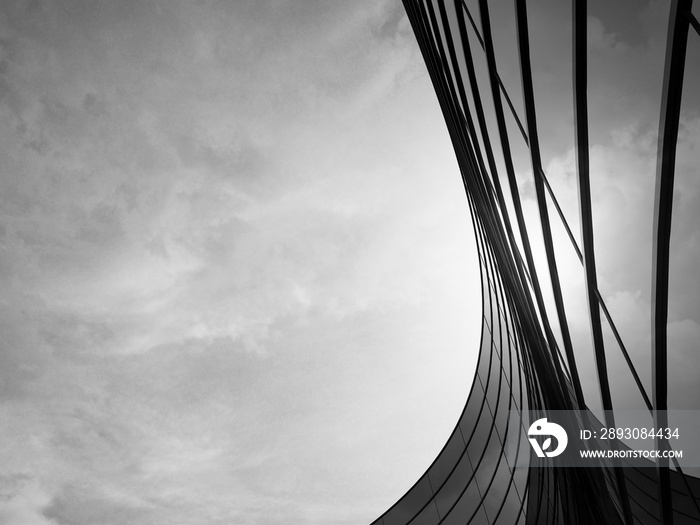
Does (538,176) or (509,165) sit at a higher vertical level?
(509,165)

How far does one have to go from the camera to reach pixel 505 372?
77.0 feet

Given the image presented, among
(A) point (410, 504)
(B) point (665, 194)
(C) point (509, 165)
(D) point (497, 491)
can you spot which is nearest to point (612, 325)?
(B) point (665, 194)

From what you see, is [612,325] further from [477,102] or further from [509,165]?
[477,102]

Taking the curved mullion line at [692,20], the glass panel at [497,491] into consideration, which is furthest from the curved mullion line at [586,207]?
the glass panel at [497,491]

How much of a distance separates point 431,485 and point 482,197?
18.1 metres

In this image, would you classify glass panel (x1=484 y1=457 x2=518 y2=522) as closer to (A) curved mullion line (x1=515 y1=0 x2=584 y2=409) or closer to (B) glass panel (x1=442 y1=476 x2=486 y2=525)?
(B) glass panel (x1=442 y1=476 x2=486 y2=525)

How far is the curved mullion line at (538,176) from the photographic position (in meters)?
6.91

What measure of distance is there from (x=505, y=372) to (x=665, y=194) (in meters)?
20.2

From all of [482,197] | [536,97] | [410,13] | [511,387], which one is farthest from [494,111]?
[511,387]

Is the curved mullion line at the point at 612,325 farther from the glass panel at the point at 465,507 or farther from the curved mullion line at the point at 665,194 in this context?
the glass panel at the point at 465,507

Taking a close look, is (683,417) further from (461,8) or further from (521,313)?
(461,8)

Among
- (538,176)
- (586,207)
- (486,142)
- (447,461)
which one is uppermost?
(486,142)

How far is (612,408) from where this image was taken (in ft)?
28.0

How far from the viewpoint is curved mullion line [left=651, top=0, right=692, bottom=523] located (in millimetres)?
4078
